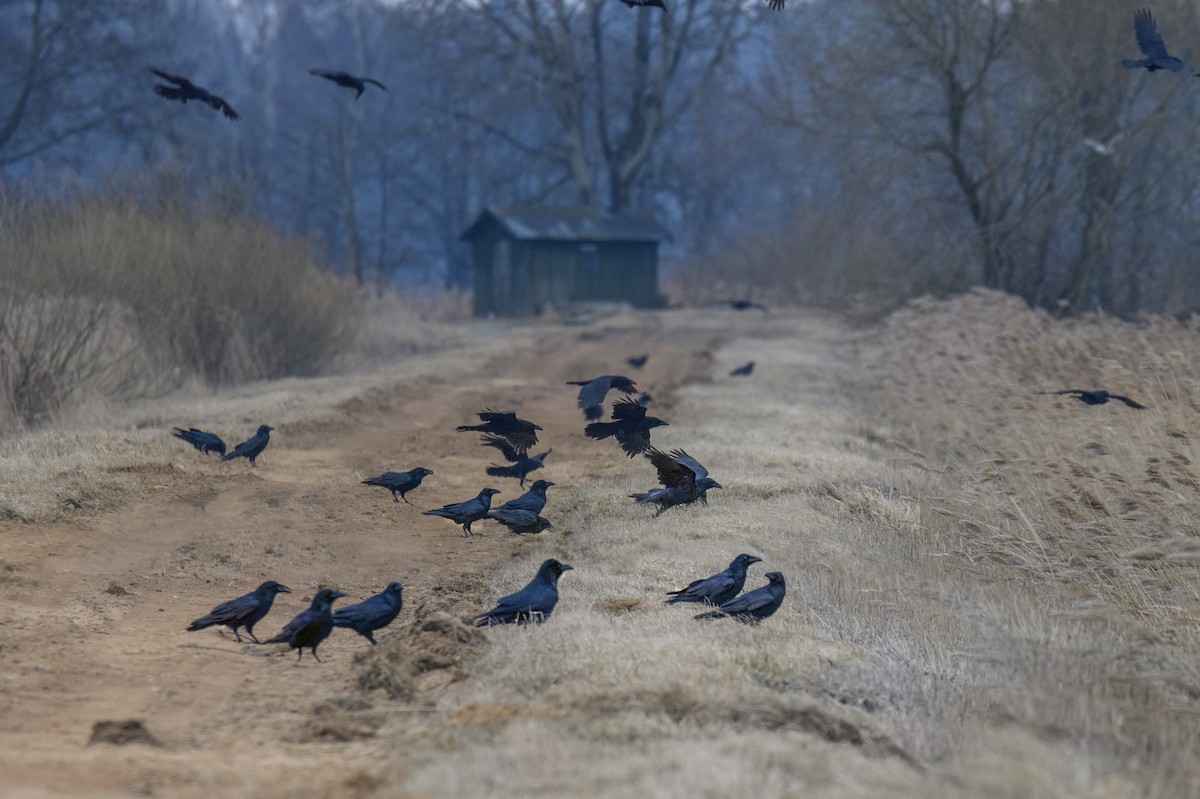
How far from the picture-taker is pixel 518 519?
9086 mm

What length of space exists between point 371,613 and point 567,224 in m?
40.5

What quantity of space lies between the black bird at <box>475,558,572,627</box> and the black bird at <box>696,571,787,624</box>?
84 centimetres

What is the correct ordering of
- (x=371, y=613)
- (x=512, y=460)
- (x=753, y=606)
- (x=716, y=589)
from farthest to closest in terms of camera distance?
(x=512, y=460) → (x=716, y=589) → (x=753, y=606) → (x=371, y=613)

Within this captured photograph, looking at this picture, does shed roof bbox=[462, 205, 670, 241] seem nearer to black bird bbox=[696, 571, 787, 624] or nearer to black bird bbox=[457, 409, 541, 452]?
black bird bbox=[457, 409, 541, 452]

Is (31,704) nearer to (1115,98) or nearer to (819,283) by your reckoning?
(1115,98)

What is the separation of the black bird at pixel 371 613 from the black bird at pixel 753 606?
1.66 m

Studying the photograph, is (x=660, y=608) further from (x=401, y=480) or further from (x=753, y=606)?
(x=401, y=480)

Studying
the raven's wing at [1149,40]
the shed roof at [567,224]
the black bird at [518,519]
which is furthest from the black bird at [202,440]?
the shed roof at [567,224]

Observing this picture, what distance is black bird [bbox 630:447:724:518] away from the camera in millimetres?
9266

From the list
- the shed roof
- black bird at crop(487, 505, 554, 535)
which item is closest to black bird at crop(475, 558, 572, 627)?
black bird at crop(487, 505, 554, 535)

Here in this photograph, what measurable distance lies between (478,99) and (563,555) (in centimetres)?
4546

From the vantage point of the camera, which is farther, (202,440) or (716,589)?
(202,440)

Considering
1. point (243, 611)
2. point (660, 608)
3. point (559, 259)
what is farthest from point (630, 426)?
point (559, 259)

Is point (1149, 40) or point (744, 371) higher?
point (1149, 40)
